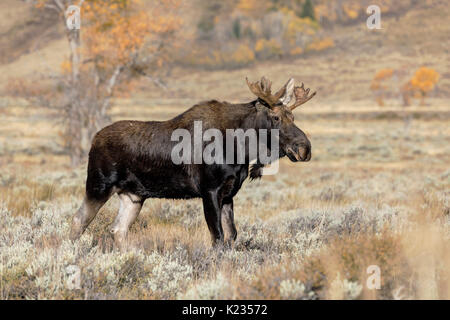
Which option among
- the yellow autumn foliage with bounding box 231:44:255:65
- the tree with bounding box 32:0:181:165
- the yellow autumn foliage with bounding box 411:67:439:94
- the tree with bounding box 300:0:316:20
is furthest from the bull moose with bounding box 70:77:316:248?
the tree with bounding box 300:0:316:20

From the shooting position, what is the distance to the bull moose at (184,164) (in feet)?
20.2

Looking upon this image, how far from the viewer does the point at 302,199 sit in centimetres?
1186

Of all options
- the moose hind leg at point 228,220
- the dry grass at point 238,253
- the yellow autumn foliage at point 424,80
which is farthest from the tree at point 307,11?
the moose hind leg at point 228,220

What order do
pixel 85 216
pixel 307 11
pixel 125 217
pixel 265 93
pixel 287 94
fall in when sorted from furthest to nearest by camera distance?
pixel 307 11
pixel 125 217
pixel 85 216
pixel 287 94
pixel 265 93

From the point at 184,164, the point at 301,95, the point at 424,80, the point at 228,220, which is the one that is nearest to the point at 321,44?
the point at 424,80

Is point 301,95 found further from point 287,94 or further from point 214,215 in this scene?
point 214,215

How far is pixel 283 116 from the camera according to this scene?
631 cm

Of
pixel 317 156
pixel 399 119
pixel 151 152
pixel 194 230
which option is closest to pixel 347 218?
pixel 194 230

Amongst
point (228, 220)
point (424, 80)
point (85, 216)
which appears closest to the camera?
point (228, 220)

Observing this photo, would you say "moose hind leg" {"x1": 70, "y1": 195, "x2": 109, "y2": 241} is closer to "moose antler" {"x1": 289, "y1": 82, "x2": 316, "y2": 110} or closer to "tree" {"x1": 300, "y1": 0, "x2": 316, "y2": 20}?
"moose antler" {"x1": 289, "y1": 82, "x2": 316, "y2": 110}

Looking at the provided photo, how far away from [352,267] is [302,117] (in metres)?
55.6

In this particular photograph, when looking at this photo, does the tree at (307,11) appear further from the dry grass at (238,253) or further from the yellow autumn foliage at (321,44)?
the dry grass at (238,253)

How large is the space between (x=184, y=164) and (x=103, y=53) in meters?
13.9
